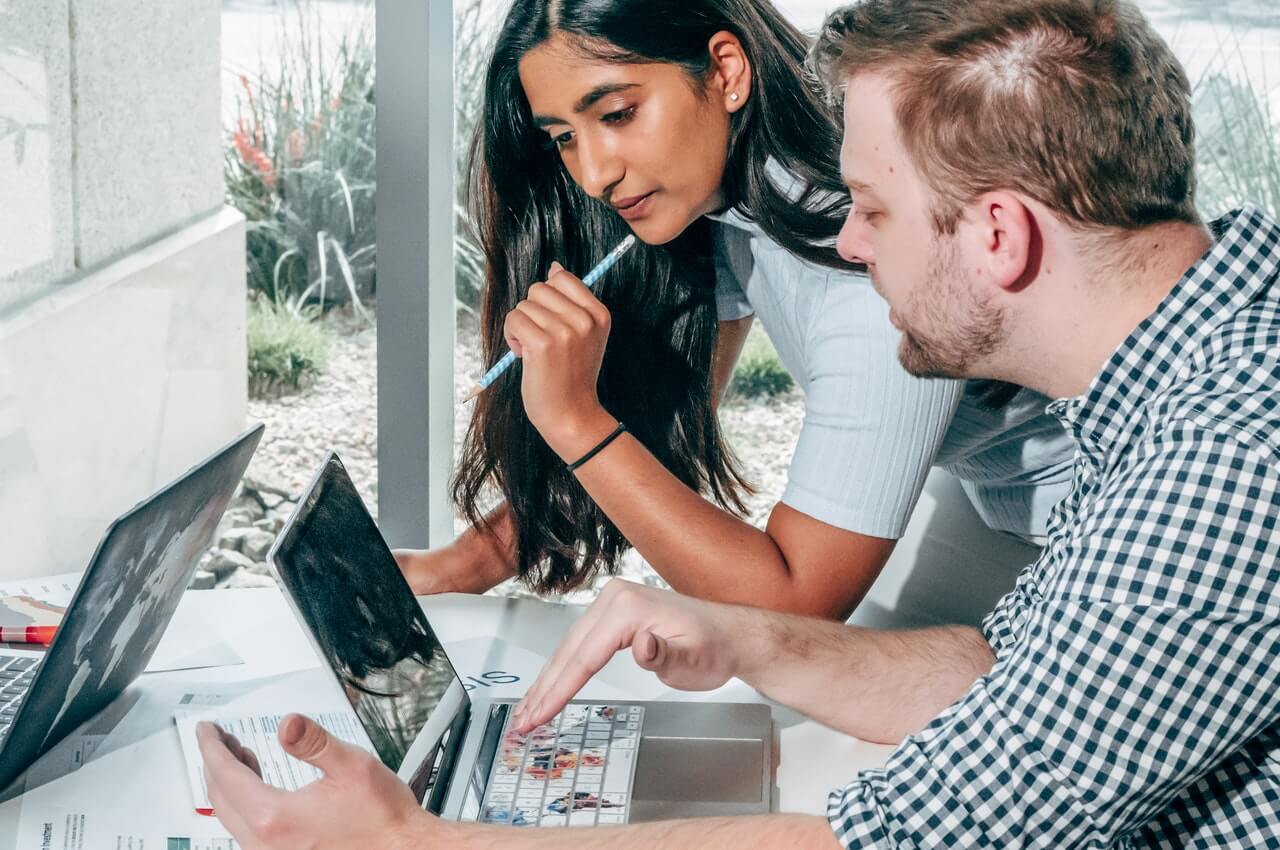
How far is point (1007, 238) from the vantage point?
835 mm

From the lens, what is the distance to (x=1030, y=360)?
90 centimetres

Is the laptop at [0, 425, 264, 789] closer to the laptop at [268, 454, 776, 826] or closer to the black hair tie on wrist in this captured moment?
the laptop at [268, 454, 776, 826]

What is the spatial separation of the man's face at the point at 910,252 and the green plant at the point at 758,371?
3.55ft

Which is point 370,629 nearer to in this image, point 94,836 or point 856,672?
point 94,836

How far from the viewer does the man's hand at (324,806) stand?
30.4 inches

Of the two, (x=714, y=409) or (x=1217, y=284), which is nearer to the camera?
(x=1217, y=284)

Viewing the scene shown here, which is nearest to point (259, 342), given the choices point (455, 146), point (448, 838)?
point (455, 146)

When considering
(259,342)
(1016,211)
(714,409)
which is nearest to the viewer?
(1016,211)

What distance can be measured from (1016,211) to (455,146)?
1118 mm

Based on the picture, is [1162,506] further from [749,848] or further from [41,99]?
[41,99]

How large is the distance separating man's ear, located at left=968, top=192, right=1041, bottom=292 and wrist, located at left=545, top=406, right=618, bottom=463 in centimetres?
52

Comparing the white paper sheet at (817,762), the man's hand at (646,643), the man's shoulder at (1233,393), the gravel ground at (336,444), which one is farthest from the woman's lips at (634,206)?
the gravel ground at (336,444)

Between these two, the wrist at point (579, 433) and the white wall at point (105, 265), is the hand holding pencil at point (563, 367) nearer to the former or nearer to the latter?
the wrist at point (579, 433)

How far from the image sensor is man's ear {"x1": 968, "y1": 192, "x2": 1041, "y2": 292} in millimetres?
827
